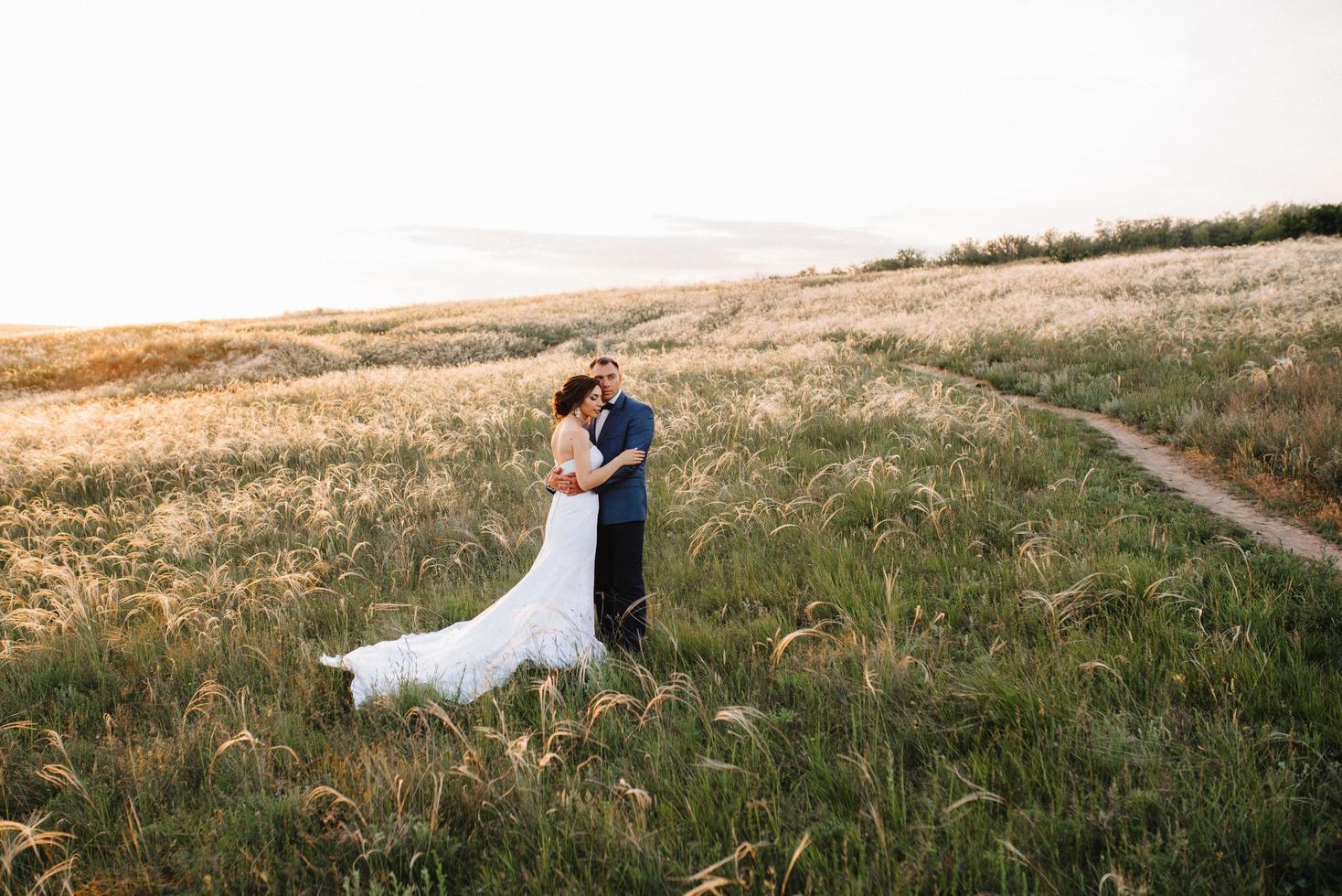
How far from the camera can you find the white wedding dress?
4449 millimetres

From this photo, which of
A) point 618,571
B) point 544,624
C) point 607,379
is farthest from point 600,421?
point 544,624

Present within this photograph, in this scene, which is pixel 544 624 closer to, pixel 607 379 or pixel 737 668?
pixel 737 668

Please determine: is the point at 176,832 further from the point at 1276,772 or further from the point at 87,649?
the point at 1276,772

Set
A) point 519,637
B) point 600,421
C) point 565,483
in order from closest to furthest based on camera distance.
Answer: point 519,637 < point 565,483 < point 600,421

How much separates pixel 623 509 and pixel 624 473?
0.28 meters

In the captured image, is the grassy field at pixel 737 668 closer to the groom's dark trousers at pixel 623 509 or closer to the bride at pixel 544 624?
the bride at pixel 544 624

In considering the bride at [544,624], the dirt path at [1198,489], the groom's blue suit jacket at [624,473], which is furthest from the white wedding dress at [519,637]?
the dirt path at [1198,489]

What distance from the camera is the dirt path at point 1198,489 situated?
577 cm

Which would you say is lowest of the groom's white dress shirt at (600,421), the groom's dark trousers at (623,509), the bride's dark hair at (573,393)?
the groom's dark trousers at (623,509)

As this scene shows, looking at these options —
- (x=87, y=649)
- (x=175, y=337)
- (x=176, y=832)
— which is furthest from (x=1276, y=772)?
(x=175, y=337)

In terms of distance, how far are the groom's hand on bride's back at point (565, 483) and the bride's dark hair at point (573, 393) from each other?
1.45 ft

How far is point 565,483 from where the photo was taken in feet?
16.5

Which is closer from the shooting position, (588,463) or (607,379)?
(588,463)

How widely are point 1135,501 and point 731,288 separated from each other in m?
46.1
